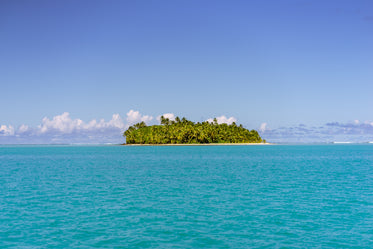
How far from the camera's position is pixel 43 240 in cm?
2066

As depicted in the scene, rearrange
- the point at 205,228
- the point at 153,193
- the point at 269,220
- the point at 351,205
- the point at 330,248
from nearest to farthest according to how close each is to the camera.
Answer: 1. the point at 330,248
2. the point at 205,228
3. the point at 269,220
4. the point at 351,205
5. the point at 153,193

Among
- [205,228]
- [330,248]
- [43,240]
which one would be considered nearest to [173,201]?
[205,228]

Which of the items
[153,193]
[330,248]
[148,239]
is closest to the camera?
[330,248]

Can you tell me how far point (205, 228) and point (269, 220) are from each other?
5.38 meters

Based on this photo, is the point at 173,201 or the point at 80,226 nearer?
the point at 80,226

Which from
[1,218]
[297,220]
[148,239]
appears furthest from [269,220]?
[1,218]

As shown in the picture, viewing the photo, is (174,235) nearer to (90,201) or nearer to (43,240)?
(43,240)

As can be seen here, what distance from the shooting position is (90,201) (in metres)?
32.9

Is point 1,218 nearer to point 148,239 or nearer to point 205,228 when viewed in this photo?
point 148,239

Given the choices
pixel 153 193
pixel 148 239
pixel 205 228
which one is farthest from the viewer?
pixel 153 193

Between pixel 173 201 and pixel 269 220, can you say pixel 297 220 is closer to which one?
pixel 269 220

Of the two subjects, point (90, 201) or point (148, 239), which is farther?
point (90, 201)

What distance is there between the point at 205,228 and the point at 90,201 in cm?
1477

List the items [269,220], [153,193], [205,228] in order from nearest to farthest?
[205,228], [269,220], [153,193]
